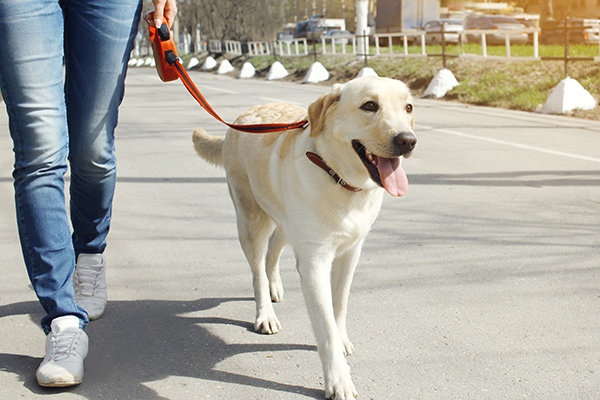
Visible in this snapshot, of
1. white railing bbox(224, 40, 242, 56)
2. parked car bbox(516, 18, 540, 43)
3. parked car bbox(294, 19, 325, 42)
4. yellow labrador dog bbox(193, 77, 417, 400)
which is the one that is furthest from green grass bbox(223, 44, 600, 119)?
white railing bbox(224, 40, 242, 56)

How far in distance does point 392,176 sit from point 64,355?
1.53 meters

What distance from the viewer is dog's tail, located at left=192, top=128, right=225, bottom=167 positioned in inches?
138

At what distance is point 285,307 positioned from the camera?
10.5 ft

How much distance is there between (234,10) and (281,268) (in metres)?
40.1

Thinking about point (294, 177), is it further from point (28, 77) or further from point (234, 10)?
point (234, 10)

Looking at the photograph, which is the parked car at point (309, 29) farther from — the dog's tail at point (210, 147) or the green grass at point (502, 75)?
the dog's tail at point (210, 147)

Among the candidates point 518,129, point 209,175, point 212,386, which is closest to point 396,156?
point 212,386

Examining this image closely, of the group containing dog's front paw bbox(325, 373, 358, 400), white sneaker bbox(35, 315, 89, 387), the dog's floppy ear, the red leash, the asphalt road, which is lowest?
the asphalt road

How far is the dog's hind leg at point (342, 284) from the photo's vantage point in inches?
105

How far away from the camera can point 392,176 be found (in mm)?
2412

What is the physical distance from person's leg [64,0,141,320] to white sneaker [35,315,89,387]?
1.66ft

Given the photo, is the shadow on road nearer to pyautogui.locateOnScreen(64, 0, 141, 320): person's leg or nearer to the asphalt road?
the asphalt road

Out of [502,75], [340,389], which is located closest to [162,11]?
[340,389]

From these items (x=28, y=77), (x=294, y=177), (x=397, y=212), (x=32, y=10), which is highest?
(x=32, y=10)
